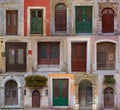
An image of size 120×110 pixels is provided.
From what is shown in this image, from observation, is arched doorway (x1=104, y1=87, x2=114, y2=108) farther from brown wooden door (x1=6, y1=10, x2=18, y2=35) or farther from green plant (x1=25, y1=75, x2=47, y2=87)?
brown wooden door (x1=6, y1=10, x2=18, y2=35)

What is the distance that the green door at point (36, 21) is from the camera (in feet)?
81.0

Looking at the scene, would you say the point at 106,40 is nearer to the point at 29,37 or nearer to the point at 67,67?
the point at 67,67

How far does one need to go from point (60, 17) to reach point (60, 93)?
5.06 meters

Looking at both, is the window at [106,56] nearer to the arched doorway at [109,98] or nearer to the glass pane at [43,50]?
the arched doorway at [109,98]

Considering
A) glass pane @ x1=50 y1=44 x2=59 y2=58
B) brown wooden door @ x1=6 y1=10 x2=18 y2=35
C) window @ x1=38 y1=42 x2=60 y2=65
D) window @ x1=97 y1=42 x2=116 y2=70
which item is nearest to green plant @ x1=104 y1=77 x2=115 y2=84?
window @ x1=97 y1=42 x2=116 y2=70

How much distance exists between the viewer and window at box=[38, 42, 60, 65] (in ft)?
81.3

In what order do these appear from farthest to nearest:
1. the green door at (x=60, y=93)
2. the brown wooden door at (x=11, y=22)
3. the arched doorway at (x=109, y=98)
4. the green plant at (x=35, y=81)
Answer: the brown wooden door at (x=11, y=22), the arched doorway at (x=109, y=98), the green door at (x=60, y=93), the green plant at (x=35, y=81)

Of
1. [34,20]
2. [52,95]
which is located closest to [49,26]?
[34,20]

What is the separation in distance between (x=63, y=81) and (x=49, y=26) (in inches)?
148

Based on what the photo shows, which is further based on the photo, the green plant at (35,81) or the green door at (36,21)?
the green door at (36,21)

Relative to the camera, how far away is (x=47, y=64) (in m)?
25.0

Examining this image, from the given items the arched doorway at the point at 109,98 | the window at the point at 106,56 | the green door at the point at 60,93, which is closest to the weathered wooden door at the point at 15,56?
the green door at the point at 60,93

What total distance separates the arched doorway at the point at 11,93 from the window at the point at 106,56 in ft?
18.8

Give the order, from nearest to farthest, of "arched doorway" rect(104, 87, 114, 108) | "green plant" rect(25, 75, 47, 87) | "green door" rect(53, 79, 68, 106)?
1. "green plant" rect(25, 75, 47, 87)
2. "green door" rect(53, 79, 68, 106)
3. "arched doorway" rect(104, 87, 114, 108)
